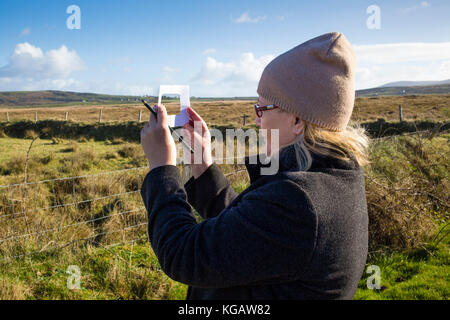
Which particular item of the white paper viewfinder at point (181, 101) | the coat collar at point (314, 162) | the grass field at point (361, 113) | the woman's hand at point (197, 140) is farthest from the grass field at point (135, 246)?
the grass field at point (361, 113)

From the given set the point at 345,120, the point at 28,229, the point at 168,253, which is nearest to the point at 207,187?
the point at 168,253

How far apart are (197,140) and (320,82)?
64 cm

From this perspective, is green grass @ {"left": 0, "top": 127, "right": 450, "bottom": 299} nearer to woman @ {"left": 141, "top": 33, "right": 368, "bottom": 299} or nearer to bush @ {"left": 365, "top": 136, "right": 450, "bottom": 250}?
bush @ {"left": 365, "top": 136, "right": 450, "bottom": 250}

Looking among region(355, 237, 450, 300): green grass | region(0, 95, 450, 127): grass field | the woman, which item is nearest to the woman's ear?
the woman

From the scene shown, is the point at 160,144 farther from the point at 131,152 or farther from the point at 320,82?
the point at 131,152

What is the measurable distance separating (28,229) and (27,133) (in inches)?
742

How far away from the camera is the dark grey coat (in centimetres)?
94

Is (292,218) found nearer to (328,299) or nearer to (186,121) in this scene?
(328,299)

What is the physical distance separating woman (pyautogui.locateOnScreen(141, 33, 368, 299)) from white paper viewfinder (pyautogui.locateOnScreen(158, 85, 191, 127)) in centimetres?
20

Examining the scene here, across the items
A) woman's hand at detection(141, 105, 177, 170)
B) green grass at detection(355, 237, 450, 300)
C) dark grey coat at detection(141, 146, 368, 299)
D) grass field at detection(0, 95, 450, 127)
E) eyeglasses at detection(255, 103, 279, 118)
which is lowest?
green grass at detection(355, 237, 450, 300)

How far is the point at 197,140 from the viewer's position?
5.12 ft

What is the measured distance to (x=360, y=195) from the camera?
114 cm

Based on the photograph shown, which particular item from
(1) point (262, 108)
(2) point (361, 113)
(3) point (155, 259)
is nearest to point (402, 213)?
(3) point (155, 259)
